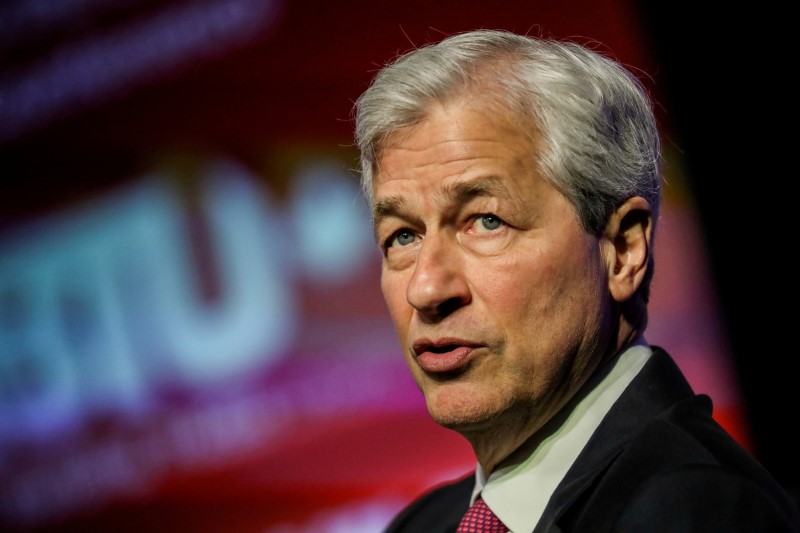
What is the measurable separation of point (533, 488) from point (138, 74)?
2224mm

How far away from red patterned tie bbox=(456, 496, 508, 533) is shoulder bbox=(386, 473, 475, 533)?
0.89 feet

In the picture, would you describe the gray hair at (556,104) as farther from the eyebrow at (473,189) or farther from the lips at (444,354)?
the lips at (444,354)

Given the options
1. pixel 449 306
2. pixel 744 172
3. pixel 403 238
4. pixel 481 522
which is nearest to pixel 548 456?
pixel 481 522

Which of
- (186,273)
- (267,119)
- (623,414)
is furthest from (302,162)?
(623,414)

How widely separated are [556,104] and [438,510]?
0.90 meters

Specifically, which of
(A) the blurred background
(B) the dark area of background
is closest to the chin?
(A) the blurred background

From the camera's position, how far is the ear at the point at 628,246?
158cm

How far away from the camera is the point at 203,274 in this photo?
320 cm

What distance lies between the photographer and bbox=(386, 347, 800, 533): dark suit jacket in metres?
1.20

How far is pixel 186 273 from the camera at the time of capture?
319 centimetres

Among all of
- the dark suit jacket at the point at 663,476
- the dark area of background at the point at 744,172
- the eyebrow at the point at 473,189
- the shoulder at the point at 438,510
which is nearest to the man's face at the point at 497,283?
the eyebrow at the point at 473,189

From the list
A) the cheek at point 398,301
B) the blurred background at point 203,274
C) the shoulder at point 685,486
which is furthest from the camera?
the blurred background at point 203,274

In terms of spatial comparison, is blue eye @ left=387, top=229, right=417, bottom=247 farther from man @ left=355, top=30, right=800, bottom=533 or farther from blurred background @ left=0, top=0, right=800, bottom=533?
blurred background @ left=0, top=0, right=800, bottom=533

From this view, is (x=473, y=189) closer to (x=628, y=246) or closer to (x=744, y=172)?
(x=628, y=246)
